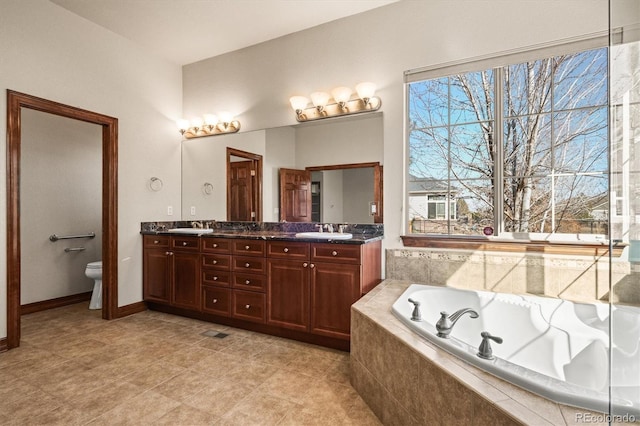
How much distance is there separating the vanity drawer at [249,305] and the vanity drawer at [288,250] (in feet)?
1.34

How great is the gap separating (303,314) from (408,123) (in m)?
1.86

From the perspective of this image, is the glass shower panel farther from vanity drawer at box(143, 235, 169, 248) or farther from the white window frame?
vanity drawer at box(143, 235, 169, 248)

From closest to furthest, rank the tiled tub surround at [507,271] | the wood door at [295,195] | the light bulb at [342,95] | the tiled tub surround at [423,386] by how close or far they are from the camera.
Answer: the tiled tub surround at [423,386], the tiled tub surround at [507,271], the light bulb at [342,95], the wood door at [295,195]

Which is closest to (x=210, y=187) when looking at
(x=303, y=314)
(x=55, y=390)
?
(x=303, y=314)

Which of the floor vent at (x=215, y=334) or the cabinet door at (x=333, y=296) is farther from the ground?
the cabinet door at (x=333, y=296)

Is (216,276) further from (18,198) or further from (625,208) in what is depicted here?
(625,208)

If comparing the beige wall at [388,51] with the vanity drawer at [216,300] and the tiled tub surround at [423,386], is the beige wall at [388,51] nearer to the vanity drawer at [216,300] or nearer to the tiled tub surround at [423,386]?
the tiled tub surround at [423,386]

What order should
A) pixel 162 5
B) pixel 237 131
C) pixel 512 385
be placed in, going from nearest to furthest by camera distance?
pixel 512 385
pixel 162 5
pixel 237 131

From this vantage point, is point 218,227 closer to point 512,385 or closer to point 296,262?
point 296,262

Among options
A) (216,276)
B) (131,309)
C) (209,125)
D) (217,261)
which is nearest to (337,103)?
(209,125)

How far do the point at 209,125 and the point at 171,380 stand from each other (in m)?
2.75

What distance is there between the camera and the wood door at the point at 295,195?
3203mm

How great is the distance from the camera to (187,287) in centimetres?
330

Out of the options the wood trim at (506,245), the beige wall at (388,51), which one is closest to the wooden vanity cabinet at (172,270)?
the beige wall at (388,51)
